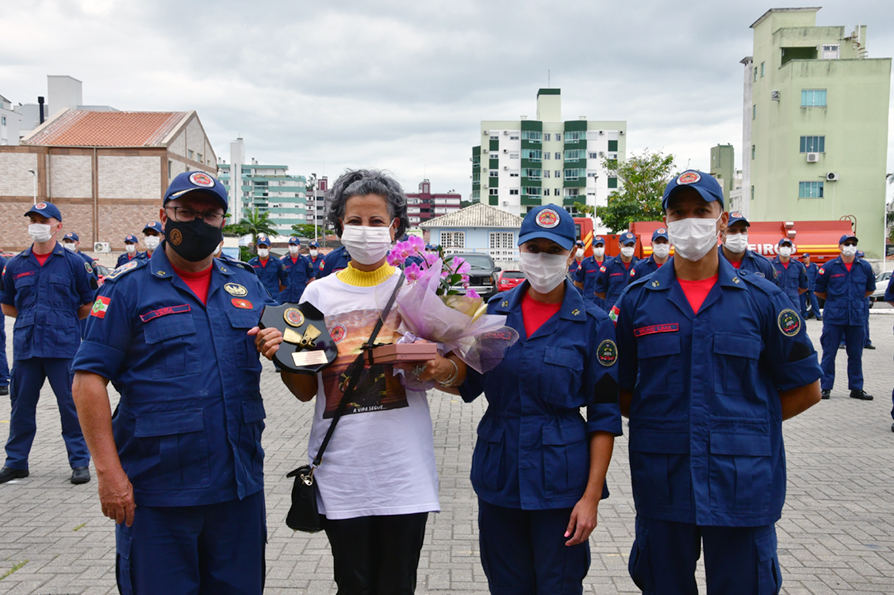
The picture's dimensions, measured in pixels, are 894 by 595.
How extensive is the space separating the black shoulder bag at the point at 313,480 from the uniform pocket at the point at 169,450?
0.37 m

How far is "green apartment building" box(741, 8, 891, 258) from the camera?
4072cm

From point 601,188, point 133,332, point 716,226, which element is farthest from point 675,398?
point 601,188

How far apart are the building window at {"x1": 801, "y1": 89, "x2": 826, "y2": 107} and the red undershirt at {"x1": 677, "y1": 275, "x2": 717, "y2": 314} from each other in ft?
149

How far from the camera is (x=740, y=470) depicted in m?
2.53

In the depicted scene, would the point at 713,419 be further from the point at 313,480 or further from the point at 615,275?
the point at 615,275

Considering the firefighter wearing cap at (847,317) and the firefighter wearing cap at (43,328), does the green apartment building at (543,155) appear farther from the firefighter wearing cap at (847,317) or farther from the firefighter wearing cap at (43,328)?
the firefighter wearing cap at (43,328)

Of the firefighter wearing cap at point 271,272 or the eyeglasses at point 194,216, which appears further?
the firefighter wearing cap at point 271,272

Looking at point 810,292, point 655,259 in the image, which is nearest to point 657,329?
point 655,259

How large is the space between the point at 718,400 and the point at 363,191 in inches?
64.7

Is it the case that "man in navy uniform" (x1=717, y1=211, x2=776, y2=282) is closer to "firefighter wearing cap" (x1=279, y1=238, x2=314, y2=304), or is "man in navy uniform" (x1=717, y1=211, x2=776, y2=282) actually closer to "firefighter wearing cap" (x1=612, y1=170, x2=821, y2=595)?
"firefighter wearing cap" (x1=612, y1=170, x2=821, y2=595)

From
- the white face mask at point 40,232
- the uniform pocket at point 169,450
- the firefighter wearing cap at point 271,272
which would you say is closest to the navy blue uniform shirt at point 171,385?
the uniform pocket at point 169,450

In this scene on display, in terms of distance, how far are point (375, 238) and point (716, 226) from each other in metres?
1.46

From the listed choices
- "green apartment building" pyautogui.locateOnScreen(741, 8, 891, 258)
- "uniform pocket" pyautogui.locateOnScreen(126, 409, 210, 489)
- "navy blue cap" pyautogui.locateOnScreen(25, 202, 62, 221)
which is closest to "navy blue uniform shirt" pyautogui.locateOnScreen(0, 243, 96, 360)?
"navy blue cap" pyautogui.locateOnScreen(25, 202, 62, 221)

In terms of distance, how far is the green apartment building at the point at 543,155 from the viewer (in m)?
74.9
